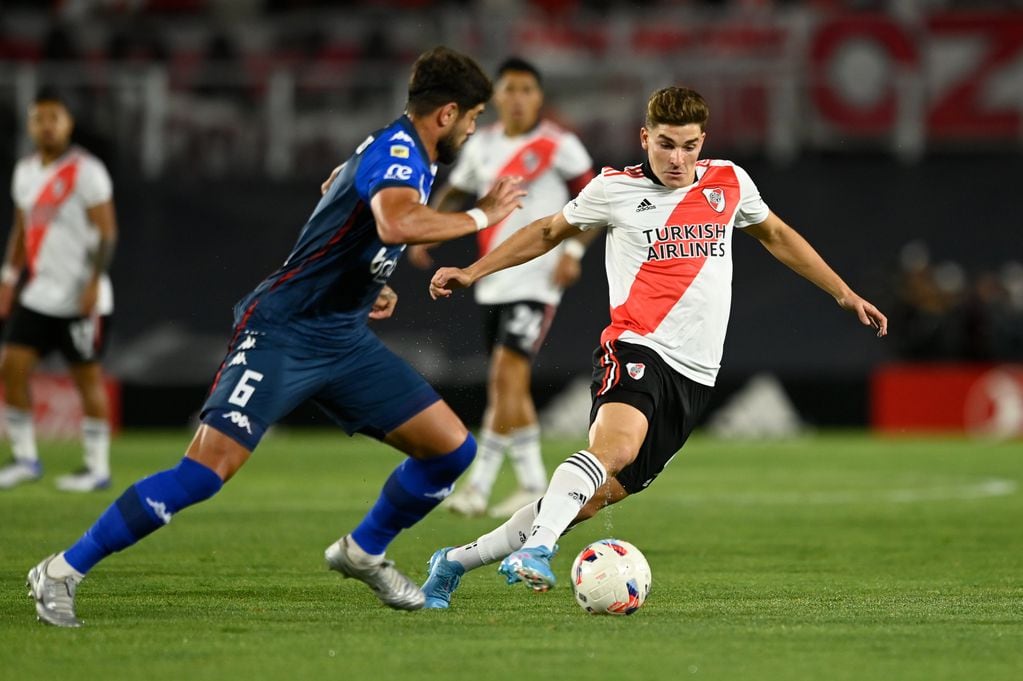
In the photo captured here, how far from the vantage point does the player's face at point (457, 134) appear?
6766 mm

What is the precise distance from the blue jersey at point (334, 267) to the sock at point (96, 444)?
6.26 m

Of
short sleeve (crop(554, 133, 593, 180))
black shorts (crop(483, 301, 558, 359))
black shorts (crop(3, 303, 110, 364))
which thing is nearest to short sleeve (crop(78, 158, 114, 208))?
black shorts (crop(3, 303, 110, 364))

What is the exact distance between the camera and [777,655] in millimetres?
5711

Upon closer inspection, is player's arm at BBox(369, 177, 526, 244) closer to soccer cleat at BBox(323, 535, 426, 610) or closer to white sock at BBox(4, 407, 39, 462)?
soccer cleat at BBox(323, 535, 426, 610)

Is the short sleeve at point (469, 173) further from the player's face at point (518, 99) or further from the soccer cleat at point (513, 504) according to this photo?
the soccer cleat at point (513, 504)

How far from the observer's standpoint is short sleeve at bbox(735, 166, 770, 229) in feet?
24.4

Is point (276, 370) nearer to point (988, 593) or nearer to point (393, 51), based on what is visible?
point (988, 593)

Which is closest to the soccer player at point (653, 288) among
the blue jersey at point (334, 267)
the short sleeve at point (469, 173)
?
the blue jersey at point (334, 267)

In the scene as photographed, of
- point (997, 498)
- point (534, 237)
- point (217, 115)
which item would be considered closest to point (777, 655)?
point (534, 237)

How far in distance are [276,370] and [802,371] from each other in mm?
15845

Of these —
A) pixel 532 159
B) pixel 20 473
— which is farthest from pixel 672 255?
pixel 20 473

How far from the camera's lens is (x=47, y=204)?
12.8m

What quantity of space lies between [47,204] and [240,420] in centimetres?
689

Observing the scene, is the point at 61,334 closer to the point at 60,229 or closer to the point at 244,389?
the point at 60,229
